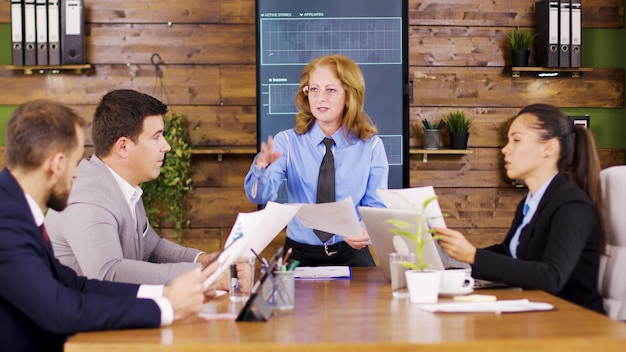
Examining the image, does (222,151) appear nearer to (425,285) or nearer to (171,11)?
(171,11)

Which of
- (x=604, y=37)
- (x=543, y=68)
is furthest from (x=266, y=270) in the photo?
(x=604, y=37)

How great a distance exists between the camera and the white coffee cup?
220cm

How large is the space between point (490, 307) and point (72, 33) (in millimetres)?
3706

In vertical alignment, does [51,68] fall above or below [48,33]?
below

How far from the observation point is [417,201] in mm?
2428

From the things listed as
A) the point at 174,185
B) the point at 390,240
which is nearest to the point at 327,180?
the point at 390,240

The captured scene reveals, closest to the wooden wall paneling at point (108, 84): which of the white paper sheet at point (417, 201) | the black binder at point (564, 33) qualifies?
the black binder at point (564, 33)

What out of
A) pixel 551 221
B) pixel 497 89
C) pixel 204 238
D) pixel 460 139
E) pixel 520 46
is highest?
pixel 520 46

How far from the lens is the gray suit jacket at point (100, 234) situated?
232 cm

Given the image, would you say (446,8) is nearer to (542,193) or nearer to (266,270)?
(542,193)

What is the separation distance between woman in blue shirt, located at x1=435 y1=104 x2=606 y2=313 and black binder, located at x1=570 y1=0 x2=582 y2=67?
273 cm

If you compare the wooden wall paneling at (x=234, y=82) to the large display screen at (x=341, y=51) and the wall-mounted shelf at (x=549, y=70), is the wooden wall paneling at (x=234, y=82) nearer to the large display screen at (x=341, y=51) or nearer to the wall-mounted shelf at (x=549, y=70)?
the large display screen at (x=341, y=51)

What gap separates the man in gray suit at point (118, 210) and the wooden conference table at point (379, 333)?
0.37 metres

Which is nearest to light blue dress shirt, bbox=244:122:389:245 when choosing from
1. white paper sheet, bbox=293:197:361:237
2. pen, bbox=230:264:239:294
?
white paper sheet, bbox=293:197:361:237
